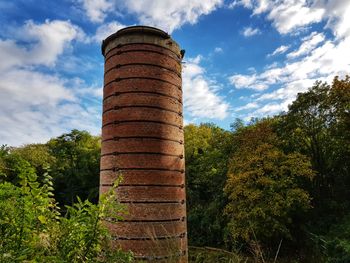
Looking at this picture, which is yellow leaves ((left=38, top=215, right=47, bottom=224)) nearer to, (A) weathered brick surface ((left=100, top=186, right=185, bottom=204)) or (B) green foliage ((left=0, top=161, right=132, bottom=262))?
(B) green foliage ((left=0, top=161, right=132, bottom=262))

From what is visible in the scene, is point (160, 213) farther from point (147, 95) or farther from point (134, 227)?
point (147, 95)

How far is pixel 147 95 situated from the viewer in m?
9.93

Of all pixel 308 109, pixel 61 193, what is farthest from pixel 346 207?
pixel 61 193

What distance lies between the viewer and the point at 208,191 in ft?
75.2

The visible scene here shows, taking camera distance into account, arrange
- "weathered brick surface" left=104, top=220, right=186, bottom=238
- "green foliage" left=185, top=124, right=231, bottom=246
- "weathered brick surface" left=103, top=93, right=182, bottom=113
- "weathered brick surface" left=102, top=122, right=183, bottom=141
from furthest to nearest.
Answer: "green foliage" left=185, top=124, right=231, bottom=246 → "weathered brick surface" left=103, top=93, right=182, bottom=113 → "weathered brick surface" left=102, top=122, right=183, bottom=141 → "weathered brick surface" left=104, top=220, right=186, bottom=238

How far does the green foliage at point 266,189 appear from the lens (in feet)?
50.2

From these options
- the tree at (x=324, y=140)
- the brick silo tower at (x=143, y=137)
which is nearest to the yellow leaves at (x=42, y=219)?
the brick silo tower at (x=143, y=137)

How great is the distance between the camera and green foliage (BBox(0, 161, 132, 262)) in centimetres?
236

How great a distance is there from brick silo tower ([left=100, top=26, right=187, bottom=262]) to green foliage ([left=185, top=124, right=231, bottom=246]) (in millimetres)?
10220

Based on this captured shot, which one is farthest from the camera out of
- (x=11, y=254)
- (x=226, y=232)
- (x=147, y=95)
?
(x=226, y=232)

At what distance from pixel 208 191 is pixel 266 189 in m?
7.43

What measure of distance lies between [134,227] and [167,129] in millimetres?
3063

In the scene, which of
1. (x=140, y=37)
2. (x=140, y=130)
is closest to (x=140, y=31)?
(x=140, y=37)

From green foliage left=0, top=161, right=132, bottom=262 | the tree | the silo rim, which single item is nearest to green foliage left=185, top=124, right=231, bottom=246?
the tree
